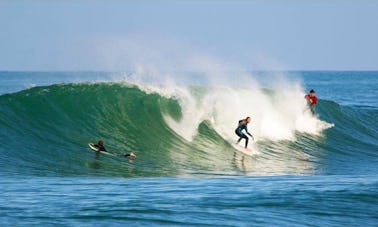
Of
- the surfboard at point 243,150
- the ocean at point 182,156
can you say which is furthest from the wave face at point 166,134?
the surfboard at point 243,150

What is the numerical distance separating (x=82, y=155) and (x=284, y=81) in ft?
49.1

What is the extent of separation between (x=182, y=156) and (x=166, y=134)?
201 centimetres

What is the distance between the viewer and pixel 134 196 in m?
13.7

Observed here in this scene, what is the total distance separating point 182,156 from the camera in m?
20.4

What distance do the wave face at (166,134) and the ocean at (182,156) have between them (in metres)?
0.04

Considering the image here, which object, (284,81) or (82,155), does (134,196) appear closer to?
(82,155)

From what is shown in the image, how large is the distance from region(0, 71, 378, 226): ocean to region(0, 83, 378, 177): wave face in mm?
43

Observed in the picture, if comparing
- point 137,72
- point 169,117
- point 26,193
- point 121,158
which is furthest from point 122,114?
point 26,193

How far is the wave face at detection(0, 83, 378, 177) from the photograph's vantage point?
18406mm

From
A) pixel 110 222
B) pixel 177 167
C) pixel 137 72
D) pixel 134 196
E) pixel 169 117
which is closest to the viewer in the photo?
pixel 110 222

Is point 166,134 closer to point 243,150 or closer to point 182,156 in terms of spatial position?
point 182,156

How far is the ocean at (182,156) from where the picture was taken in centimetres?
1278

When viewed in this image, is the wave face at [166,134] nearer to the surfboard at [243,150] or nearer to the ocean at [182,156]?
the ocean at [182,156]

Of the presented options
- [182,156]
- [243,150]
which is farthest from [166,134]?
[243,150]
